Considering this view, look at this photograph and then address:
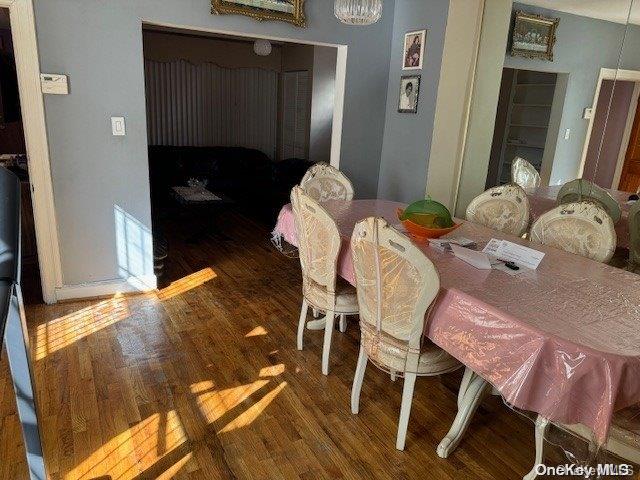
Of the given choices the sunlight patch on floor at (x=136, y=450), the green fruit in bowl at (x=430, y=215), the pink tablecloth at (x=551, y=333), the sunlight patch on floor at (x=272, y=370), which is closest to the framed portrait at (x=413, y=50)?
the green fruit in bowl at (x=430, y=215)

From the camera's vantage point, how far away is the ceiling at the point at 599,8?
293cm

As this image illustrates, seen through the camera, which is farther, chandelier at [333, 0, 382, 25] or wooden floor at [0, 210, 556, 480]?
chandelier at [333, 0, 382, 25]

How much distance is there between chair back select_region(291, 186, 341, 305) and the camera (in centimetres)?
216

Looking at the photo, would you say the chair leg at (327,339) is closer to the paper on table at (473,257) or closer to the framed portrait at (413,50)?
the paper on table at (473,257)

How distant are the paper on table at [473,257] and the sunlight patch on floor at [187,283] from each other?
6.95ft

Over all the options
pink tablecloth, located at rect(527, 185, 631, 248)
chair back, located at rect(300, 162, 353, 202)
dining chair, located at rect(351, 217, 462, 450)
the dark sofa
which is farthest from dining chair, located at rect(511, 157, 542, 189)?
the dark sofa

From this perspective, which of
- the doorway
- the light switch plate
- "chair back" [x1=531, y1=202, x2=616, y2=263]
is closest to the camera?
"chair back" [x1=531, y1=202, x2=616, y2=263]

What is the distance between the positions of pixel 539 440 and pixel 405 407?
50 centimetres

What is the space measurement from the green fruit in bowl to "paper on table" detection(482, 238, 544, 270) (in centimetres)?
26

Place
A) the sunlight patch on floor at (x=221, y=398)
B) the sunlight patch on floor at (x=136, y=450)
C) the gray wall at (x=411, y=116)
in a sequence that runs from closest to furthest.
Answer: the sunlight patch on floor at (x=136, y=450)
the sunlight patch on floor at (x=221, y=398)
the gray wall at (x=411, y=116)

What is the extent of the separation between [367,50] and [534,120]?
1.58m

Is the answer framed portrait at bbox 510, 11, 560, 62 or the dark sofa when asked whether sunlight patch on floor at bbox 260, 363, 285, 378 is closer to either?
the dark sofa

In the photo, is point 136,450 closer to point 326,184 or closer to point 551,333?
point 551,333

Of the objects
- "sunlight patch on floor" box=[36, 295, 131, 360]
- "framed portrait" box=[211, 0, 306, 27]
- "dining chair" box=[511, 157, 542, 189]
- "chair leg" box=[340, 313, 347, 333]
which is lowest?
"sunlight patch on floor" box=[36, 295, 131, 360]
